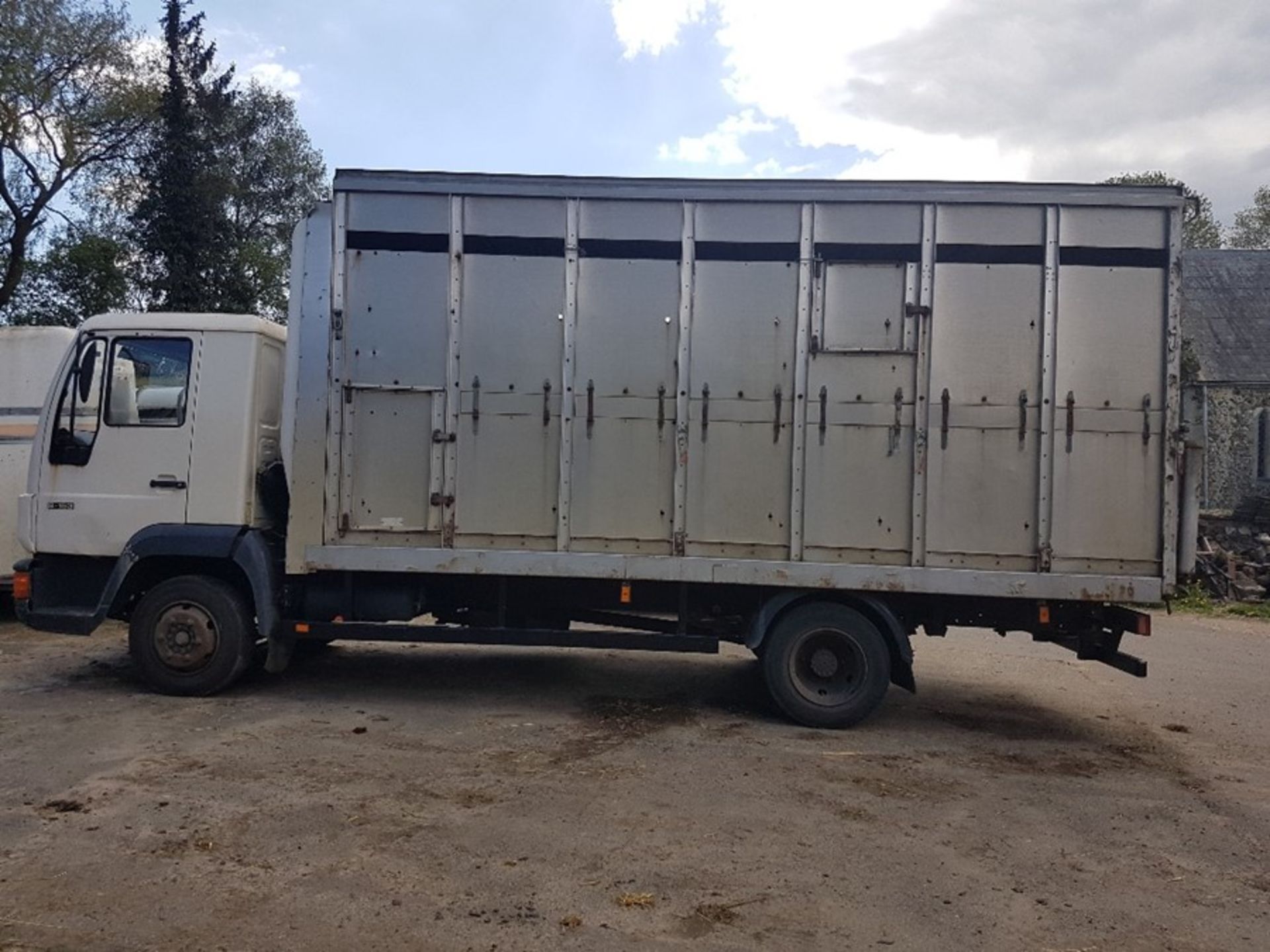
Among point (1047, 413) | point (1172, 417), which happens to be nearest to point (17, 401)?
point (1047, 413)

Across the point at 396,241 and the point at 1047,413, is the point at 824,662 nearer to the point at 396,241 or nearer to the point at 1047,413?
the point at 1047,413

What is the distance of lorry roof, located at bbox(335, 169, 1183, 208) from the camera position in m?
6.41

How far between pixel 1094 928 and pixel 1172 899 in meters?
0.58

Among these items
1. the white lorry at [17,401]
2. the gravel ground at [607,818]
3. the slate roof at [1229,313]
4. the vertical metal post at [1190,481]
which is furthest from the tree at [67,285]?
the slate roof at [1229,313]

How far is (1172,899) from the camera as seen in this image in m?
4.19

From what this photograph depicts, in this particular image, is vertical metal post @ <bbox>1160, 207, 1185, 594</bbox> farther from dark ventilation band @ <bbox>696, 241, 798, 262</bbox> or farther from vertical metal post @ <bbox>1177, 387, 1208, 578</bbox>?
dark ventilation band @ <bbox>696, 241, 798, 262</bbox>

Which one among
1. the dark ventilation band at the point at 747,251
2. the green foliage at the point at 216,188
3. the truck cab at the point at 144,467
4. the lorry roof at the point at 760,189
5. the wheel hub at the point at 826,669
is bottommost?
the wheel hub at the point at 826,669

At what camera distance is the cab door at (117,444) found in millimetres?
6895

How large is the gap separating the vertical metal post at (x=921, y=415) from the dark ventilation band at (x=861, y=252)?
19 centimetres

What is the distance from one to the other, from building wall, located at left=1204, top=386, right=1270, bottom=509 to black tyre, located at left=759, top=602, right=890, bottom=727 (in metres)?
21.3

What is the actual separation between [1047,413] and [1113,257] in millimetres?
1172

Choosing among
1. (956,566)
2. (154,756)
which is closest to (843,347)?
(956,566)

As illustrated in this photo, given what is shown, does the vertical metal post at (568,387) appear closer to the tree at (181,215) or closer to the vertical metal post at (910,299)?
the vertical metal post at (910,299)

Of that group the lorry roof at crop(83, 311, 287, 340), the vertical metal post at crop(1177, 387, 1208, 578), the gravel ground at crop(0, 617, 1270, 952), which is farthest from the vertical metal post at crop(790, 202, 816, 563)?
the lorry roof at crop(83, 311, 287, 340)
